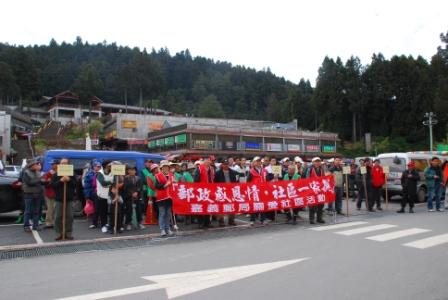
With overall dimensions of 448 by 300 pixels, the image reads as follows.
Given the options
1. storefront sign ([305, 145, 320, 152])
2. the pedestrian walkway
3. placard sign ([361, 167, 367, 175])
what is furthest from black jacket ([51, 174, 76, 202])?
storefront sign ([305, 145, 320, 152])

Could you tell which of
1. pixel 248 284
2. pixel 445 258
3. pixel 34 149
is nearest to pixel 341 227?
pixel 445 258

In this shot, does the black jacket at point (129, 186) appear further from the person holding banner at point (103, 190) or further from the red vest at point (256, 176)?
the red vest at point (256, 176)

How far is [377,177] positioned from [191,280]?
10686 mm

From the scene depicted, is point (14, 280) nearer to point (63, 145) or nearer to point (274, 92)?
point (63, 145)

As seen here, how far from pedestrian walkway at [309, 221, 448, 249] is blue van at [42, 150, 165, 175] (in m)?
6.30

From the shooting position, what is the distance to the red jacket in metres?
14.8

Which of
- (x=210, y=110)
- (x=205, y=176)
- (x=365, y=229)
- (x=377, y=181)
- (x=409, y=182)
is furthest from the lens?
(x=210, y=110)

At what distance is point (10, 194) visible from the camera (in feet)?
37.3

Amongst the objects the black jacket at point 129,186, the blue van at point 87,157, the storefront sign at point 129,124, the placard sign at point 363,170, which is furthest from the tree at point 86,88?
the black jacket at point 129,186

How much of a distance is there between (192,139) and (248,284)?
4586 centimetres

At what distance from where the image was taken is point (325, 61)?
83.6 metres

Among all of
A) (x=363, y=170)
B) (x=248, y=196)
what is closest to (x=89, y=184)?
(x=248, y=196)

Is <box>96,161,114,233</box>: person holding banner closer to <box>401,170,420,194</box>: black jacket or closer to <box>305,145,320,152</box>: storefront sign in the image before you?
<box>401,170,420,194</box>: black jacket

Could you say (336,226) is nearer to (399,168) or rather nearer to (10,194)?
(399,168)
